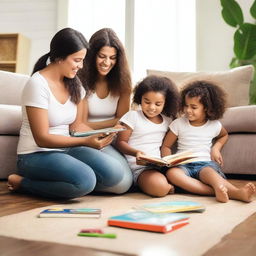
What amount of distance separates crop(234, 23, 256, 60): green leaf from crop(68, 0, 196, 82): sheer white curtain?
0.63 m

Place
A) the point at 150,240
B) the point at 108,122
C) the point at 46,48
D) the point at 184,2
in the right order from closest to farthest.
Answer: the point at 150,240 < the point at 108,122 < the point at 184,2 < the point at 46,48

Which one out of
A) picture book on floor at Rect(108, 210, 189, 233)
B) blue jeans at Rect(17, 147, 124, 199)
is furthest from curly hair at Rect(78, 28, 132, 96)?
picture book on floor at Rect(108, 210, 189, 233)

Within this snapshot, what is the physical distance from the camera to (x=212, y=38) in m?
4.06

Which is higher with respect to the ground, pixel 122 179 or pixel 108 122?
pixel 108 122

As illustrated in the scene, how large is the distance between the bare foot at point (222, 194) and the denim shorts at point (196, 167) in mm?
234

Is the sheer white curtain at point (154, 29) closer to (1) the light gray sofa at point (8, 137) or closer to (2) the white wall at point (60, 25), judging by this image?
(2) the white wall at point (60, 25)

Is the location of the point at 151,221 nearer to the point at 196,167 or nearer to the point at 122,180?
the point at 122,180

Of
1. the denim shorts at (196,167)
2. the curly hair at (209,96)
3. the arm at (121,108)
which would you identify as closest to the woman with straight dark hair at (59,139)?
the arm at (121,108)

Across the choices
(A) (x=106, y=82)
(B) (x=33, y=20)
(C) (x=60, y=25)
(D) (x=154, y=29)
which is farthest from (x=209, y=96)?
(B) (x=33, y=20)

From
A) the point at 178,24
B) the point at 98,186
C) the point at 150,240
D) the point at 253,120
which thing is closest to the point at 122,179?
the point at 98,186

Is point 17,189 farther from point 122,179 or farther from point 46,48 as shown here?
point 46,48

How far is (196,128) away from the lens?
2213 millimetres

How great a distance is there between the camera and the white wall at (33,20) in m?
4.63

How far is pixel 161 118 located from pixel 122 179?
0.47m
